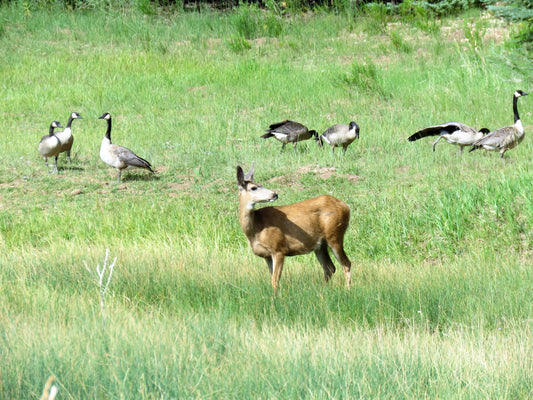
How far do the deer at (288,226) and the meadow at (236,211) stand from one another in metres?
0.32

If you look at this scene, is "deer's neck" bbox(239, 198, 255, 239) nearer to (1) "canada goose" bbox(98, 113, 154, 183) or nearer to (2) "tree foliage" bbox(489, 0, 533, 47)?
(1) "canada goose" bbox(98, 113, 154, 183)

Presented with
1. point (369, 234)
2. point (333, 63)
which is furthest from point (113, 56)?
point (369, 234)

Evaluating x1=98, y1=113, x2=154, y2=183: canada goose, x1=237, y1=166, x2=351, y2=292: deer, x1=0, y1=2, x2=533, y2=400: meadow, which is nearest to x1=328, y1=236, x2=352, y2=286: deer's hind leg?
x1=237, y1=166, x2=351, y2=292: deer

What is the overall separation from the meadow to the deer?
325 mm

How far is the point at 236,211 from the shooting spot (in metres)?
10.7

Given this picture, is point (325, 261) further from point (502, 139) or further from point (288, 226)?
point (502, 139)

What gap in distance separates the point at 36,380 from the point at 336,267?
4.54 meters

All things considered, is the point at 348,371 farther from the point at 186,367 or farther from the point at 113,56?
the point at 113,56

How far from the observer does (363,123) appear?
15602mm

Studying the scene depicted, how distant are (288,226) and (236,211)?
155 inches

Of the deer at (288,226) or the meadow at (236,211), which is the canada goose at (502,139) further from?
the deer at (288,226)

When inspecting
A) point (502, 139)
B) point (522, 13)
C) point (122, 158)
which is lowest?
point (122, 158)

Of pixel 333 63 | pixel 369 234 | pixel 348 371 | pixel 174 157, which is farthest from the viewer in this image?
pixel 333 63

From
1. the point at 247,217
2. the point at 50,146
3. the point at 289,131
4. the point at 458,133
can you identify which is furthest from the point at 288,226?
the point at 50,146
